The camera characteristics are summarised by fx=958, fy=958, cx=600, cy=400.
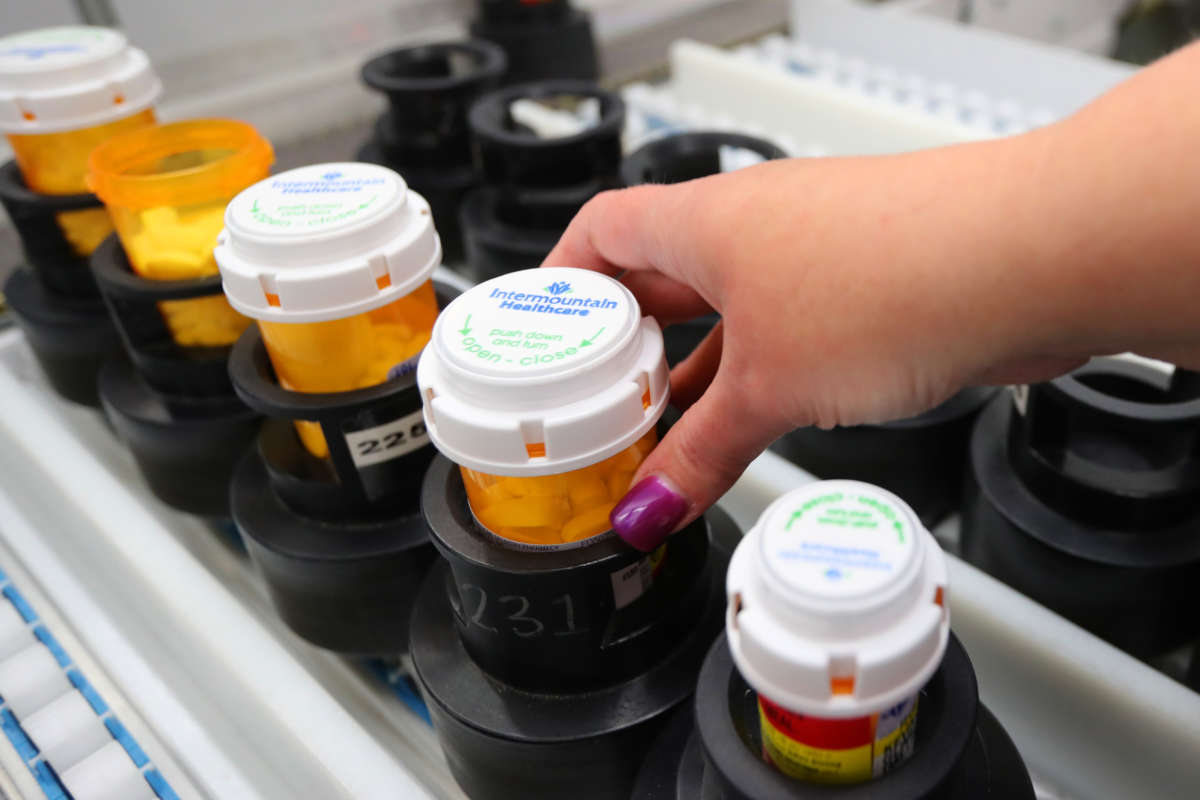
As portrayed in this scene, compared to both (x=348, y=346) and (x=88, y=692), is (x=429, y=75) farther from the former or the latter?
(x=88, y=692)

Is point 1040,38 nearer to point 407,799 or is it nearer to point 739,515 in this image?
point 739,515

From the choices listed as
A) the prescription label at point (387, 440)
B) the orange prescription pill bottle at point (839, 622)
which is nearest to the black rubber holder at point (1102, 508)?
the orange prescription pill bottle at point (839, 622)

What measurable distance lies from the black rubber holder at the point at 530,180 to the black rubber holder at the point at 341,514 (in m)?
0.29

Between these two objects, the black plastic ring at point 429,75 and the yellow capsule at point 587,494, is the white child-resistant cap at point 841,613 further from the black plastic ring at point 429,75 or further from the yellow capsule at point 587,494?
the black plastic ring at point 429,75

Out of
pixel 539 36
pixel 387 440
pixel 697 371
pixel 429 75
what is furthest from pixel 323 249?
pixel 539 36

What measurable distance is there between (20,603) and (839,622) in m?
0.64

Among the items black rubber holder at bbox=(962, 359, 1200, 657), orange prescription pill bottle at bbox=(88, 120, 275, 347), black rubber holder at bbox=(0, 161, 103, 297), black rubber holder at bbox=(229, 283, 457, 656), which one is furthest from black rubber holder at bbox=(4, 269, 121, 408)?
black rubber holder at bbox=(962, 359, 1200, 657)

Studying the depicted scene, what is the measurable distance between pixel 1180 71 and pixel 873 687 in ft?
0.85

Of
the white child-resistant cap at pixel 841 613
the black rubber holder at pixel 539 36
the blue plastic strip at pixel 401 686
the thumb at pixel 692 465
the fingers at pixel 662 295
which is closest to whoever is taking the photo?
the white child-resistant cap at pixel 841 613

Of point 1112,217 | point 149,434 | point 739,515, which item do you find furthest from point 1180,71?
point 149,434

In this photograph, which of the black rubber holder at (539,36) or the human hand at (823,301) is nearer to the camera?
the human hand at (823,301)

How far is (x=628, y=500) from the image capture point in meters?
0.47

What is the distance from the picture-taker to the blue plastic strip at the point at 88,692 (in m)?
0.63

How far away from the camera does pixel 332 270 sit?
20.8 inches
